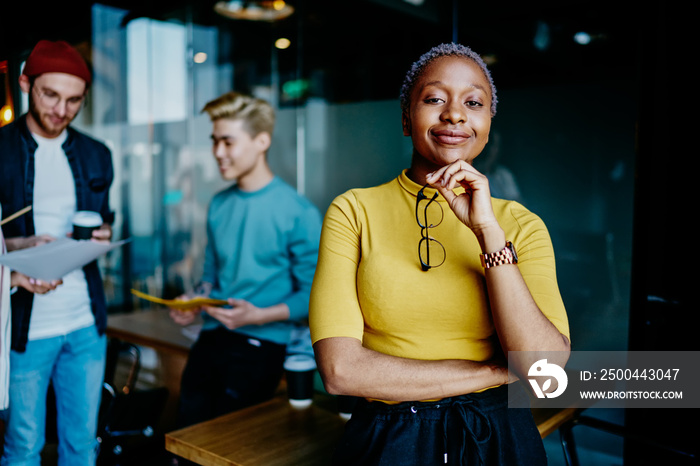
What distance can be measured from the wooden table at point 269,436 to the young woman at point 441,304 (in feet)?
1.44

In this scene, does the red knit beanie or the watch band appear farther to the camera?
the red knit beanie

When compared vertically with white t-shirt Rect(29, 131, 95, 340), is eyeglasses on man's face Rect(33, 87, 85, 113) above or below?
above

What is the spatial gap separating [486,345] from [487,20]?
2.00 meters

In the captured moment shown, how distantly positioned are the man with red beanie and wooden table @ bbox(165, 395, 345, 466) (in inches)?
21.6

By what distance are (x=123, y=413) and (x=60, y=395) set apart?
89 centimetres

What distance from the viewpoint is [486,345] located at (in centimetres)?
138

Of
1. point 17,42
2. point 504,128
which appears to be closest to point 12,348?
point 17,42

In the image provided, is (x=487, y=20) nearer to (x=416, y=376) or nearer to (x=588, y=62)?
(x=588, y=62)

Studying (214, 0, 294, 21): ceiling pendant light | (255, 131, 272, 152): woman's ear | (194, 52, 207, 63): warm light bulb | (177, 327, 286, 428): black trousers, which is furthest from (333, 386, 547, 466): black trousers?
(194, 52, 207, 63): warm light bulb

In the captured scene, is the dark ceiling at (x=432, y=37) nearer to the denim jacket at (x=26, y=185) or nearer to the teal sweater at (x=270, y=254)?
the denim jacket at (x=26, y=185)

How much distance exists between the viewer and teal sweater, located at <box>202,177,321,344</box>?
2.38 meters

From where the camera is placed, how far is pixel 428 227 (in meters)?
1.42

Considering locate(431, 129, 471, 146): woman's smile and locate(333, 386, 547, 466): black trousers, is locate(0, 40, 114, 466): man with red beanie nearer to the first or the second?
locate(333, 386, 547, 466): black trousers

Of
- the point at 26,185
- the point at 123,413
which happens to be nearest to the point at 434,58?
the point at 26,185
